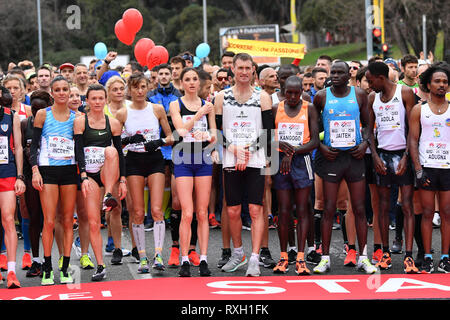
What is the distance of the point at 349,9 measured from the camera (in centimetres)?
5006

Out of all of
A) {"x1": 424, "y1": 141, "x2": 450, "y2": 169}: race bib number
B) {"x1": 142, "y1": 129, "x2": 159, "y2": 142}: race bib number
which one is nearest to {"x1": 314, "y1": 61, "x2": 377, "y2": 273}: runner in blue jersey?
{"x1": 424, "y1": 141, "x2": 450, "y2": 169}: race bib number

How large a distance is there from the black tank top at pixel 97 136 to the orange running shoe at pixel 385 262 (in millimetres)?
3245

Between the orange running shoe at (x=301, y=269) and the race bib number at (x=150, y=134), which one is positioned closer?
the orange running shoe at (x=301, y=269)

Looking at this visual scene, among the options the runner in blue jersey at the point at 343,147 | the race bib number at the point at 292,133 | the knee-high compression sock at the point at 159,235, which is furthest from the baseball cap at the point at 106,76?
the runner in blue jersey at the point at 343,147

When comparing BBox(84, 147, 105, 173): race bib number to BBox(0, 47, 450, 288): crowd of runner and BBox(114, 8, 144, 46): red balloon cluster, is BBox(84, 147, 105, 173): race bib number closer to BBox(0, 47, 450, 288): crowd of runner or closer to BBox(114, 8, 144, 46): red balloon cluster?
BBox(0, 47, 450, 288): crowd of runner

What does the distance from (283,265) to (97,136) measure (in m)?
2.43

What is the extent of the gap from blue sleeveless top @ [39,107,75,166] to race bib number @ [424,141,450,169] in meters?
3.79

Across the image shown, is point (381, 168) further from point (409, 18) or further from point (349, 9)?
point (349, 9)

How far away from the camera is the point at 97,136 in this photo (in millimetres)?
8289

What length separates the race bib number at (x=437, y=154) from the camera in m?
8.30

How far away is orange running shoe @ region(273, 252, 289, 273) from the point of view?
8344mm

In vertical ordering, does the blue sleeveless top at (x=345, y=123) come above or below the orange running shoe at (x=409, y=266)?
above

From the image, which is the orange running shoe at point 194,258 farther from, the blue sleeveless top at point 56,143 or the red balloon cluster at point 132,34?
the red balloon cluster at point 132,34
